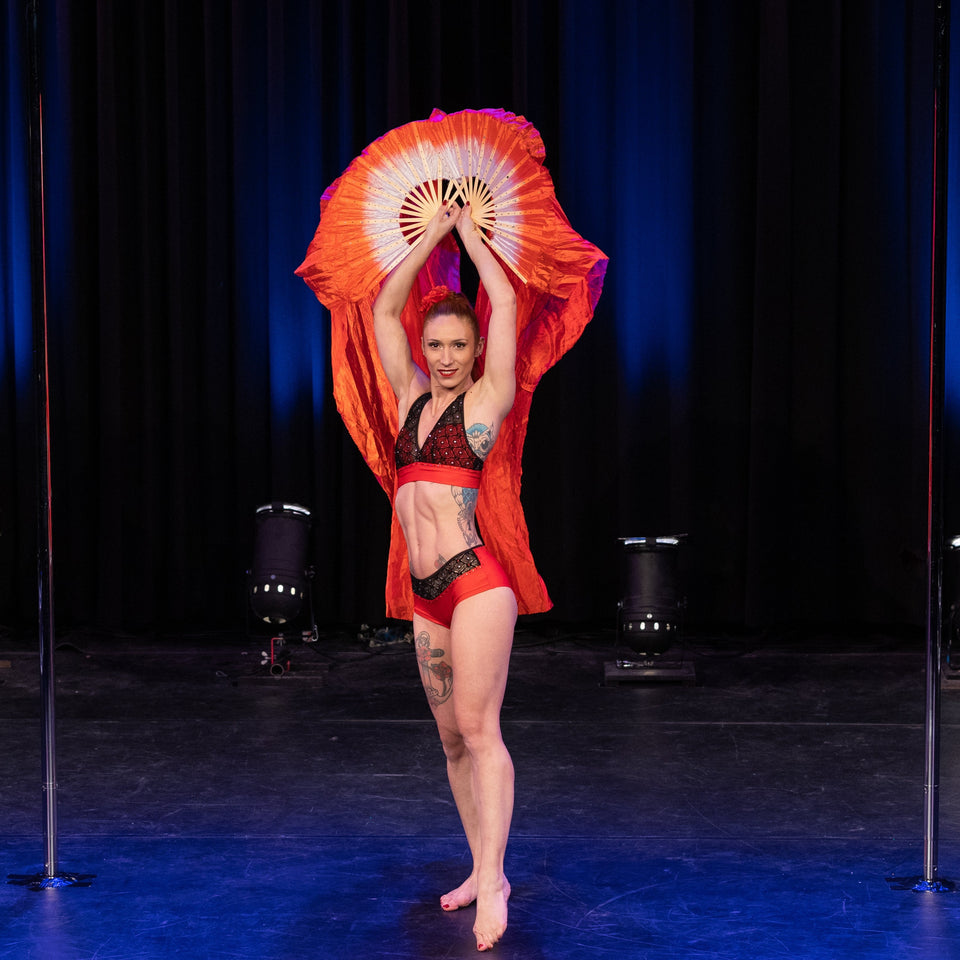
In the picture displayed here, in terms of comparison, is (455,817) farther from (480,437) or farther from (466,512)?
(480,437)

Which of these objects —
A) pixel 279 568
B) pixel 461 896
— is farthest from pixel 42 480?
pixel 279 568

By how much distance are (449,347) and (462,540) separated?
49cm

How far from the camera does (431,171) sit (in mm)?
3355

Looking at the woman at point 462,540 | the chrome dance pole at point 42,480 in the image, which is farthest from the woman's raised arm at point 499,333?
the chrome dance pole at point 42,480

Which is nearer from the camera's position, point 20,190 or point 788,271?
point 788,271

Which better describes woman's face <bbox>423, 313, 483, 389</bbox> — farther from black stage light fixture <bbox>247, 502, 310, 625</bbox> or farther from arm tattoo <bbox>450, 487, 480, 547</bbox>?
black stage light fixture <bbox>247, 502, 310, 625</bbox>

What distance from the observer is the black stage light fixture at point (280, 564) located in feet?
19.0

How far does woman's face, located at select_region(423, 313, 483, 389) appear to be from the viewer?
3.23 m

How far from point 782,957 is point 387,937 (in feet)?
3.09

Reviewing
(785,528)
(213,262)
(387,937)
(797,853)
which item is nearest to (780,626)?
(785,528)

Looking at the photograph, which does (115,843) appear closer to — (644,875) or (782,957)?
(644,875)

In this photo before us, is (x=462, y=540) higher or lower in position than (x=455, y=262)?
lower

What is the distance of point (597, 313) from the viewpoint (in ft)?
23.0

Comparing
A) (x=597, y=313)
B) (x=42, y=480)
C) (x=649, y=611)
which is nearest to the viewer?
(x=42, y=480)
